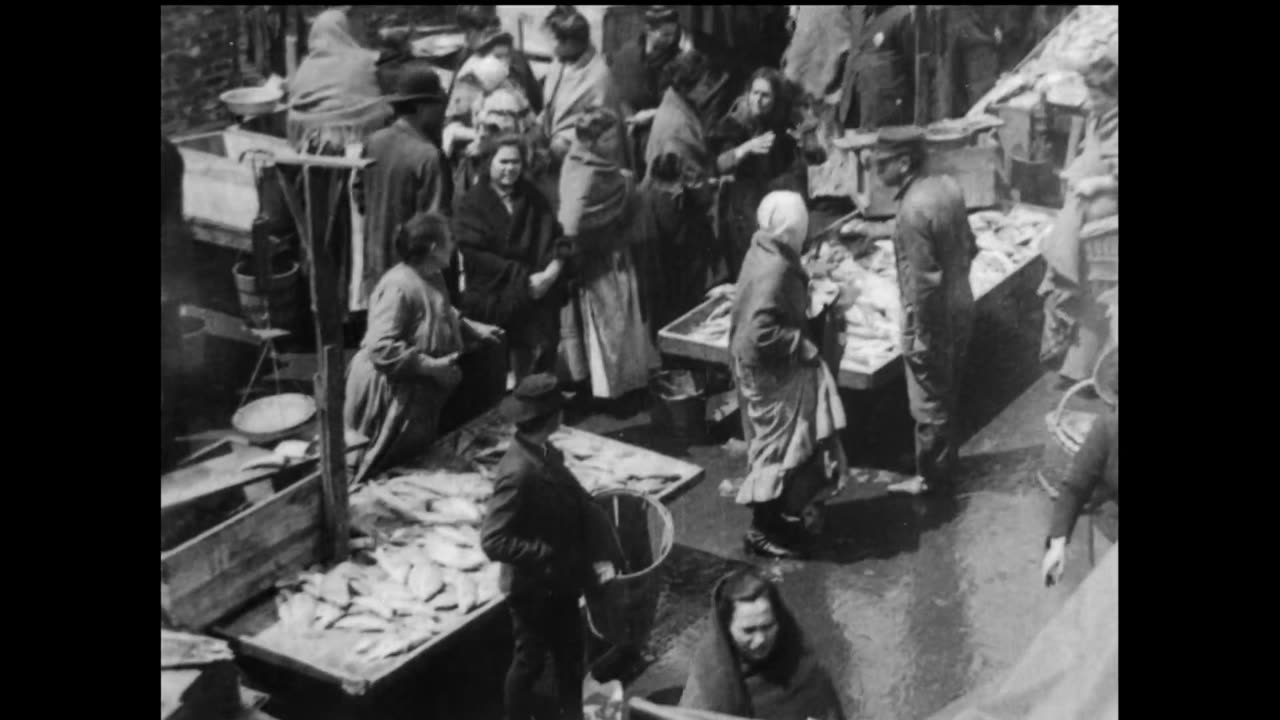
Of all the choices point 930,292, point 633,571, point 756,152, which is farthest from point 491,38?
point 633,571

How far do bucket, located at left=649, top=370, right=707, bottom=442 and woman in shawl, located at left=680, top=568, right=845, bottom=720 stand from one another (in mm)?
1075

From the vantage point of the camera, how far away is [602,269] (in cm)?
766

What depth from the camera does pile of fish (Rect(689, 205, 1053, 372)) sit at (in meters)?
7.30

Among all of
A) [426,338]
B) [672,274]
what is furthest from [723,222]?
[426,338]

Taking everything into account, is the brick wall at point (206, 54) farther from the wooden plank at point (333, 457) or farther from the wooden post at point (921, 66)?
the wooden post at point (921, 66)

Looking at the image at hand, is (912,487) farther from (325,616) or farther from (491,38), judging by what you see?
(491,38)

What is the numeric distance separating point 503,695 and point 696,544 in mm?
1053

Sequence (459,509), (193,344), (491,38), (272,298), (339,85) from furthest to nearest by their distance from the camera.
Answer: (491,38) < (339,85) < (272,298) < (459,509) < (193,344)

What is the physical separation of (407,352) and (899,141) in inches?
92.4

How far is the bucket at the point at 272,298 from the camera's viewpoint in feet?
23.6

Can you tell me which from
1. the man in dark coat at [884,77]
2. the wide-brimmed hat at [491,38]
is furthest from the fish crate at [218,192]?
the man in dark coat at [884,77]

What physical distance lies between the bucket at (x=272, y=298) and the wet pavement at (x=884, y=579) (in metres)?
1.42

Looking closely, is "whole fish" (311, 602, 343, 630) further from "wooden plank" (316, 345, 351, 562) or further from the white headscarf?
the white headscarf
